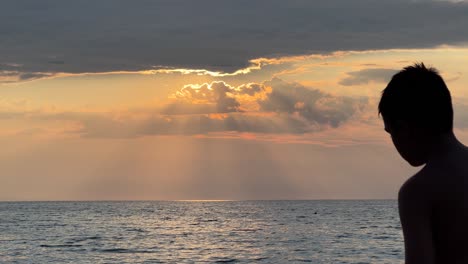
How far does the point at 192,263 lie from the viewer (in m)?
41.0

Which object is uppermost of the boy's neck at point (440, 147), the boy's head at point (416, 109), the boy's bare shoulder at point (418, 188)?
the boy's head at point (416, 109)

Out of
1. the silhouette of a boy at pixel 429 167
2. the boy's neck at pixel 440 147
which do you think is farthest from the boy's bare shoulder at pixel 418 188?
the boy's neck at pixel 440 147

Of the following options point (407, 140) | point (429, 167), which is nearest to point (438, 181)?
point (429, 167)

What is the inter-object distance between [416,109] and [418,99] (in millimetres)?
35

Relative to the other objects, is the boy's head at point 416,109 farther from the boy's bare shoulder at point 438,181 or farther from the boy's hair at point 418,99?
the boy's bare shoulder at point 438,181

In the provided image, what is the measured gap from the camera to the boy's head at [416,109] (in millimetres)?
2428

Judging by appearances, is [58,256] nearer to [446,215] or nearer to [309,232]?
[309,232]

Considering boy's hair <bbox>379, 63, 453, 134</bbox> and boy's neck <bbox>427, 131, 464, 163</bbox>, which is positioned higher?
boy's hair <bbox>379, 63, 453, 134</bbox>

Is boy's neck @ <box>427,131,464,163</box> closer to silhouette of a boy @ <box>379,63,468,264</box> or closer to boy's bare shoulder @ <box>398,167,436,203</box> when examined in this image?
silhouette of a boy @ <box>379,63,468,264</box>

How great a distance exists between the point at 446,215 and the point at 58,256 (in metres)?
45.6

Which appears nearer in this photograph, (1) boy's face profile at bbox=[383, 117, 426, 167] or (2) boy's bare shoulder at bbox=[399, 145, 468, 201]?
(2) boy's bare shoulder at bbox=[399, 145, 468, 201]

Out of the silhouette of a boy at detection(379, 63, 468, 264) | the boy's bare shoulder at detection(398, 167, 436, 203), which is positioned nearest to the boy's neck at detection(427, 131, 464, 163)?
the silhouette of a boy at detection(379, 63, 468, 264)

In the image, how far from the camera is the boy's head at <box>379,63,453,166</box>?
2.43 metres

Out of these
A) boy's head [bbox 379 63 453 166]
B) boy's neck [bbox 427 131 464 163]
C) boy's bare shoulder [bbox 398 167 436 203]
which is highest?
boy's head [bbox 379 63 453 166]
